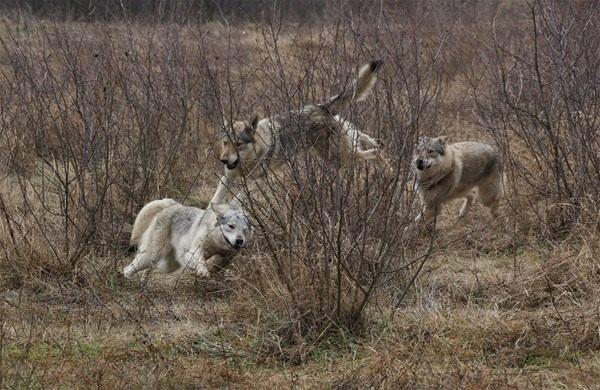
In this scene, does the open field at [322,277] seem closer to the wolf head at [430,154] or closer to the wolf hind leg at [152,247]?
the wolf hind leg at [152,247]

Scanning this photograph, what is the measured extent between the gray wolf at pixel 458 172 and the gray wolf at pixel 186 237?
2269 millimetres

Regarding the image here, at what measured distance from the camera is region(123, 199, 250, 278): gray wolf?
699 cm

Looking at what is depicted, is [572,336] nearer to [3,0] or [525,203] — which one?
[525,203]

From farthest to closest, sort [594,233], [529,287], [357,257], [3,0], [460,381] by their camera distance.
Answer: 1. [3,0]
2. [594,233]
3. [529,287]
4. [357,257]
5. [460,381]

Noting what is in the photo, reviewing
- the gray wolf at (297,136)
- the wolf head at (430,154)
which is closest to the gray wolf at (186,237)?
the gray wolf at (297,136)

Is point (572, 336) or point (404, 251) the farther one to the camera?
point (404, 251)

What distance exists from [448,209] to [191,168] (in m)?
2.94

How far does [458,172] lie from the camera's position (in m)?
9.06

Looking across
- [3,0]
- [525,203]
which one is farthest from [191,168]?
[3,0]

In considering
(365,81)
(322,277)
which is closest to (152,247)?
(365,81)

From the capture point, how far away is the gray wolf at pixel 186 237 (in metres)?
6.99

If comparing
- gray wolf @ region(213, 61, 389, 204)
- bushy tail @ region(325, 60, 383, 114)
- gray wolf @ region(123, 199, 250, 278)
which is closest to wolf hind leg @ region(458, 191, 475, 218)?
gray wolf @ region(213, 61, 389, 204)

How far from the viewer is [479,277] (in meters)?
6.70

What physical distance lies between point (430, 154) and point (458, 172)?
0.49 metres
